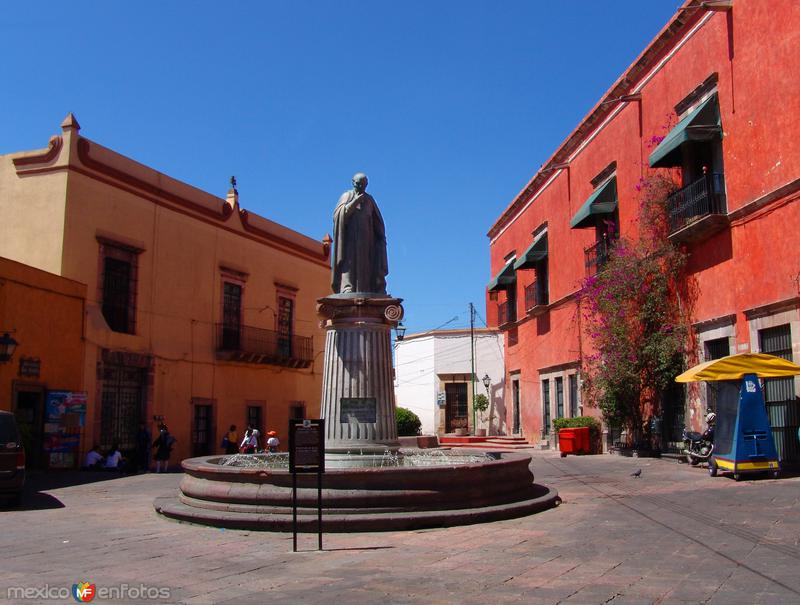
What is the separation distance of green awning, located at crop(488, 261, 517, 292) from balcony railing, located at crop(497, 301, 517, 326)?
2.50 ft

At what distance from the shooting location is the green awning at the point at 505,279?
94.4 feet

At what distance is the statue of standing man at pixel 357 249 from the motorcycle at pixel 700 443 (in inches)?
265

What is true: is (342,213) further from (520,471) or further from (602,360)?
(602,360)

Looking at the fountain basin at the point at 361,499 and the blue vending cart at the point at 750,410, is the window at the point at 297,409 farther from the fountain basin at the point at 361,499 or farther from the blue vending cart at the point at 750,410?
the fountain basin at the point at 361,499

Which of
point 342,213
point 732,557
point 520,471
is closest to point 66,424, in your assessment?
point 342,213

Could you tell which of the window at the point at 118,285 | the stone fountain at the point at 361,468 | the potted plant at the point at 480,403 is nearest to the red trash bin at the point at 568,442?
the stone fountain at the point at 361,468

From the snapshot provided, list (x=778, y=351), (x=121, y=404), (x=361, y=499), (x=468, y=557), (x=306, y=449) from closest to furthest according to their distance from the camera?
(x=468, y=557), (x=306, y=449), (x=361, y=499), (x=778, y=351), (x=121, y=404)

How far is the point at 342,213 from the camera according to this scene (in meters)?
10.9

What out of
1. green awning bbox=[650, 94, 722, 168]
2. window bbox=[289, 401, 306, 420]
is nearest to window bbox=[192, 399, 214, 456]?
window bbox=[289, 401, 306, 420]

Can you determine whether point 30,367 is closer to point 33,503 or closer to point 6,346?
point 6,346

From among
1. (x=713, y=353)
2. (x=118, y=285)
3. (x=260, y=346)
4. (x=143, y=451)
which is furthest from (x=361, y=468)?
(x=260, y=346)

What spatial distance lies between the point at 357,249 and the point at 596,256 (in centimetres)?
1091

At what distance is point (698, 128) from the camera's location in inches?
563

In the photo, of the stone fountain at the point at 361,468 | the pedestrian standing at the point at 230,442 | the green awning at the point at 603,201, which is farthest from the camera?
the pedestrian standing at the point at 230,442
